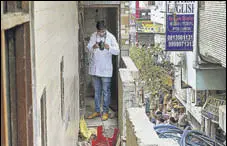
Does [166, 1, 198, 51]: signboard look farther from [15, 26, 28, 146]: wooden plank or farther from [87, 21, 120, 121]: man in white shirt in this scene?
[15, 26, 28, 146]: wooden plank

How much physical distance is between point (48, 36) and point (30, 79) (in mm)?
1100

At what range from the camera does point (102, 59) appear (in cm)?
995

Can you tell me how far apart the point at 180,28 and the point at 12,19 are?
951 cm

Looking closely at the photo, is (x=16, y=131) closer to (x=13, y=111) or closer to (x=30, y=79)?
(x=13, y=111)

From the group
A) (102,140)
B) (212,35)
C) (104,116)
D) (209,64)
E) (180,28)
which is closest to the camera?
(102,140)

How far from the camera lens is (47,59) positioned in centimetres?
449

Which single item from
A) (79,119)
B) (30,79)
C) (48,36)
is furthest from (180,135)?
(30,79)

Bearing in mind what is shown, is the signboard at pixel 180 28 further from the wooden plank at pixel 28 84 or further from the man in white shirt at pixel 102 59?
the wooden plank at pixel 28 84

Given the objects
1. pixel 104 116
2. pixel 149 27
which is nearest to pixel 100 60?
pixel 104 116

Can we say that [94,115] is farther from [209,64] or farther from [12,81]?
[12,81]

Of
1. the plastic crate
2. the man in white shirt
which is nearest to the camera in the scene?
the man in white shirt

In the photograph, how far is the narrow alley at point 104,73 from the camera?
338 cm

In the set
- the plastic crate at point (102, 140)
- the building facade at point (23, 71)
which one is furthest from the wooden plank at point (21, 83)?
the plastic crate at point (102, 140)

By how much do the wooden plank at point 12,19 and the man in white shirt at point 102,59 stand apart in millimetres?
6382
